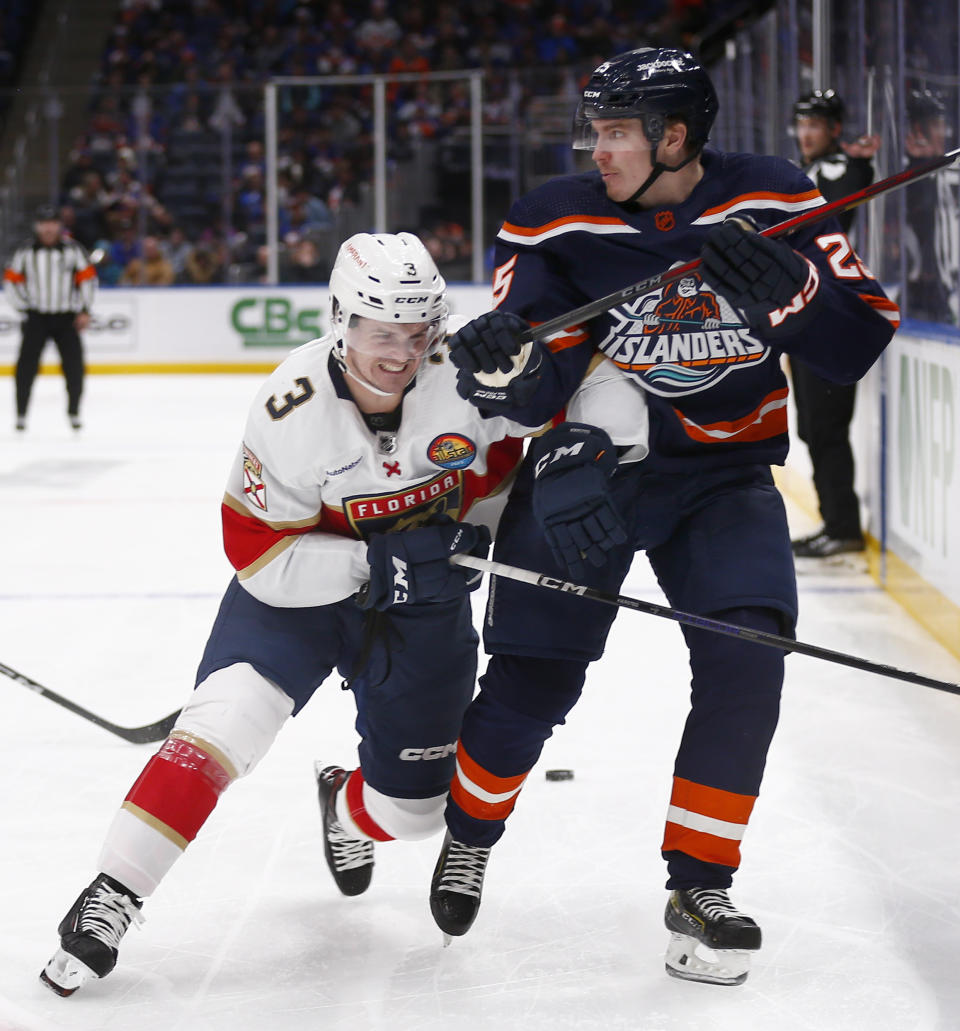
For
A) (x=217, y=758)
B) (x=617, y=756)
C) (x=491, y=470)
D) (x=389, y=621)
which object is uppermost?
(x=491, y=470)

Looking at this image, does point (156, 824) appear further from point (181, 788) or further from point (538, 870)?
point (538, 870)

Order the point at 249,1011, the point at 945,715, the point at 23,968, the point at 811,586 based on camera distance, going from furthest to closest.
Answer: the point at 811,586
the point at 945,715
the point at 23,968
the point at 249,1011

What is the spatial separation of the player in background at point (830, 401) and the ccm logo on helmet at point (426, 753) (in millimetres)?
2685

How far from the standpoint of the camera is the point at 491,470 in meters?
2.02

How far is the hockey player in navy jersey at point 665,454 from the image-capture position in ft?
6.01

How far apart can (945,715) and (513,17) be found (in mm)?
11853

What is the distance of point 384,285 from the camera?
1.82m

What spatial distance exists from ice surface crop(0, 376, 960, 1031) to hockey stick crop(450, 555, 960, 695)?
40 cm

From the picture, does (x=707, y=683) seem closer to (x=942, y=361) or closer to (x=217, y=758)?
(x=217, y=758)

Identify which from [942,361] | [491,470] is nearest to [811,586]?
[942,361]

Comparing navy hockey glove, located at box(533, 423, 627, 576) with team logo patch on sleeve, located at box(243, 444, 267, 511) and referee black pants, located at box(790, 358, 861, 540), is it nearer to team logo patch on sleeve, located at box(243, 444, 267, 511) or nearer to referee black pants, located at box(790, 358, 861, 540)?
team logo patch on sleeve, located at box(243, 444, 267, 511)

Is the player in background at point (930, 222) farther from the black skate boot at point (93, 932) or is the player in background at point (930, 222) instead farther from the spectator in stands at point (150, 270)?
the spectator in stands at point (150, 270)

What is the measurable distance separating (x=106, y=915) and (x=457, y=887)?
1.55 feet

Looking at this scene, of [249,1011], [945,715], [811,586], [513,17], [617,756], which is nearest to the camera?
[249,1011]
